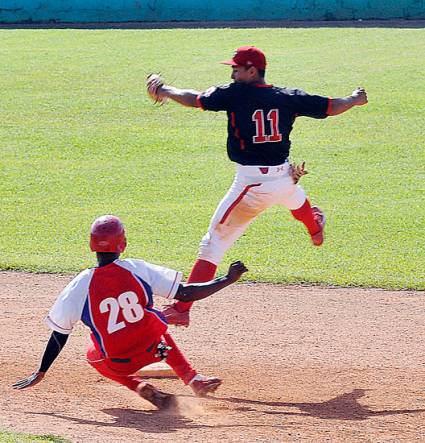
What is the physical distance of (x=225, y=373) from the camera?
6.35 metres

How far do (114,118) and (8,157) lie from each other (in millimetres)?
2453

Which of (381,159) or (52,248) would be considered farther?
(381,159)

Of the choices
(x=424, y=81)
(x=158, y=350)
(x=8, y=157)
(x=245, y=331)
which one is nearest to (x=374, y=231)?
(x=245, y=331)

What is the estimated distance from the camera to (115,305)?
17.6 feet

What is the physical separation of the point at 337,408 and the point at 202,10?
1753cm

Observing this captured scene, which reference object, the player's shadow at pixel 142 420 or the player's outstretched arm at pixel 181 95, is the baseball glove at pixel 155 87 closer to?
the player's outstretched arm at pixel 181 95

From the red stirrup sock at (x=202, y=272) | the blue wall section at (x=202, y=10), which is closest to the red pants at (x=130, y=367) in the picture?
the red stirrup sock at (x=202, y=272)

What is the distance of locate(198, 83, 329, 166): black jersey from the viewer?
6250 millimetres

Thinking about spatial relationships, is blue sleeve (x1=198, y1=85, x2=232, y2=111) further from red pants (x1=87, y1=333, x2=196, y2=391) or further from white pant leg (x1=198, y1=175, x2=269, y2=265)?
red pants (x1=87, y1=333, x2=196, y2=391)

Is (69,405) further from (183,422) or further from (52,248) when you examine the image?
(52,248)

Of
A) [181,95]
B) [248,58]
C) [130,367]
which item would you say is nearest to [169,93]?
[181,95]

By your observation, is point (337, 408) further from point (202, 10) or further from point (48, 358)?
→ point (202, 10)

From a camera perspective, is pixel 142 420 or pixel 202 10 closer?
pixel 142 420

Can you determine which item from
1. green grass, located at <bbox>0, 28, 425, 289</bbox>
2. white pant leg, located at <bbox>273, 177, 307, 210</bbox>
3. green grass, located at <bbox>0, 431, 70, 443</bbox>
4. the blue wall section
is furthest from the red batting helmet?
the blue wall section
